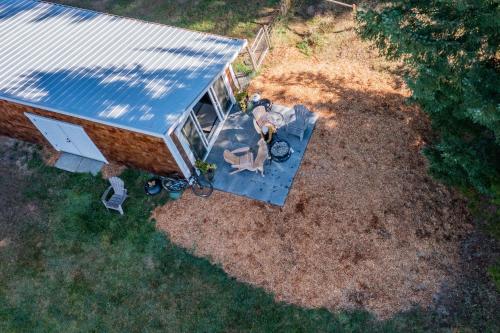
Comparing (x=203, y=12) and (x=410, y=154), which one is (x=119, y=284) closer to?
(x=410, y=154)

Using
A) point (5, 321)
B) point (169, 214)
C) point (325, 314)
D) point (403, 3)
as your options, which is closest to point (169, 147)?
point (169, 214)

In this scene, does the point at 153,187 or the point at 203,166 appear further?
the point at 153,187

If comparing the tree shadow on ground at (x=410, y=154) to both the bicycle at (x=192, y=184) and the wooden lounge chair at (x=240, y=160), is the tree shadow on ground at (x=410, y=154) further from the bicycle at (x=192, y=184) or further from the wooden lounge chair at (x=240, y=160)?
the bicycle at (x=192, y=184)

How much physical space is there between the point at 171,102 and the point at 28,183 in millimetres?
7498

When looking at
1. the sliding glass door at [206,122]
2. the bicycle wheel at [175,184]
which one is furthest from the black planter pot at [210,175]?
the bicycle wheel at [175,184]

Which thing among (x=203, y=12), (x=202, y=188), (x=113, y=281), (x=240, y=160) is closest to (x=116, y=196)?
(x=113, y=281)

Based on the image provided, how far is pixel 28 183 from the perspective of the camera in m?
15.2

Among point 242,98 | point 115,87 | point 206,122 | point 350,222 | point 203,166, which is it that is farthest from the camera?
point 206,122

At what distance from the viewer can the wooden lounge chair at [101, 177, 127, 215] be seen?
13586 mm

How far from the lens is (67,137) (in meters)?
14.5

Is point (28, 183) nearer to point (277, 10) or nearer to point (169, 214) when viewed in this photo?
point (169, 214)

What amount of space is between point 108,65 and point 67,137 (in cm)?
319

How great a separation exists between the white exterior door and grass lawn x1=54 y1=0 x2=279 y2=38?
9.53 m

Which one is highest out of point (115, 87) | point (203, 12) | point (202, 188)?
point (115, 87)
